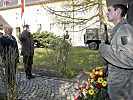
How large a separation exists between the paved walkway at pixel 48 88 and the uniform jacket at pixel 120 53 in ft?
10.8

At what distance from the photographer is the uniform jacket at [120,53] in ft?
6.64

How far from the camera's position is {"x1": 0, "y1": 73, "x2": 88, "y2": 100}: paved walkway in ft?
19.3

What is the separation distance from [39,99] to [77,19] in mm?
8432

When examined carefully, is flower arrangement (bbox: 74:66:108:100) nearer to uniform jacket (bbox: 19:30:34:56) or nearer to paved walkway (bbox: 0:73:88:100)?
paved walkway (bbox: 0:73:88:100)

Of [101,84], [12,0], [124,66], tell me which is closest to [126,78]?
[124,66]

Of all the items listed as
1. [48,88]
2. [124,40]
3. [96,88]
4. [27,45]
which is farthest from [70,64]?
[124,40]

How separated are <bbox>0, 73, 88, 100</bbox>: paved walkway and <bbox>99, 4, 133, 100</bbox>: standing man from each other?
321 cm

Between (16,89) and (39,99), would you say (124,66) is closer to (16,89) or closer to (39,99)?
(16,89)

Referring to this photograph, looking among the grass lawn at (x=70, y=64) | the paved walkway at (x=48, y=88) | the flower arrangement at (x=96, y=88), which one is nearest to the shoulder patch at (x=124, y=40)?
the flower arrangement at (x=96, y=88)

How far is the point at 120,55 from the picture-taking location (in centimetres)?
203

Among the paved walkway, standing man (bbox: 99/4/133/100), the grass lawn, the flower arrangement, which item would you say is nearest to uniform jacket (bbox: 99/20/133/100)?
standing man (bbox: 99/4/133/100)

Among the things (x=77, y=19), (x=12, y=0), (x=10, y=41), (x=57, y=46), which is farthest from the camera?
(x=12, y=0)

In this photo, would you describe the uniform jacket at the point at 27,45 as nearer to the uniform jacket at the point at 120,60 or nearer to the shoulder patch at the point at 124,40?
the uniform jacket at the point at 120,60

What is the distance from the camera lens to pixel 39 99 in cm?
568
